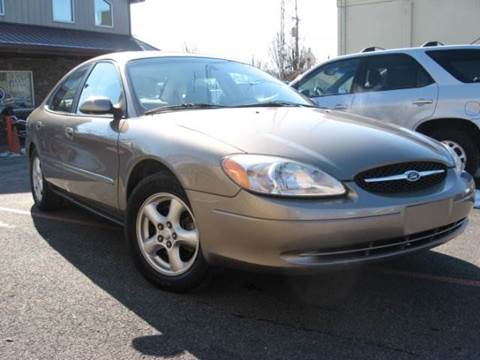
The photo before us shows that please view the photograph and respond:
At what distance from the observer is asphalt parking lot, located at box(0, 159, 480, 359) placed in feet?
9.48

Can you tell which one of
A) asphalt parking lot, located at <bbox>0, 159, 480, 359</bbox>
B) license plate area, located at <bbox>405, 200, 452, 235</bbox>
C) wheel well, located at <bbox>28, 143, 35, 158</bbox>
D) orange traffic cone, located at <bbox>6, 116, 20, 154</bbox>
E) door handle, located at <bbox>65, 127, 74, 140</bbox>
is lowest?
asphalt parking lot, located at <bbox>0, 159, 480, 359</bbox>

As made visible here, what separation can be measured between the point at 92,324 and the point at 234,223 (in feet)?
3.17

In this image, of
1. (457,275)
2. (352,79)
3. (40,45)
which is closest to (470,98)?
(352,79)

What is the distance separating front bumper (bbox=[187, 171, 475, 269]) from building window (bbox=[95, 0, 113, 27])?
20170 millimetres

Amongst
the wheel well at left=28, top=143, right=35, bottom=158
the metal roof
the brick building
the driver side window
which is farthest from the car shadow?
the brick building

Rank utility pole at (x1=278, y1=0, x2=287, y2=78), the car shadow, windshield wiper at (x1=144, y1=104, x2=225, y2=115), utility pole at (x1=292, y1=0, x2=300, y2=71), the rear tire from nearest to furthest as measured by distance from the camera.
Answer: the car shadow
windshield wiper at (x1=144, y1=104, x2=225, y2=115)
the rear tire
utility pole at (x1=292, y1=0, x2=300, y2=71)
utility pole at (x1=278, y1=0, x2=287, y2=78)

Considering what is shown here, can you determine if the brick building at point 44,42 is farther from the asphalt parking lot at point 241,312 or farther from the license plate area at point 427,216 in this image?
the license plate area at point 427,216

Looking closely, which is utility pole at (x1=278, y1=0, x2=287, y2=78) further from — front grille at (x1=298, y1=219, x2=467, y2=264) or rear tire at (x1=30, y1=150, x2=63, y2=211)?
front grille at (x1=298, y1=219, x2=467, y2=264)

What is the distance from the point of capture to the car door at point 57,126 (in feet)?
16.3

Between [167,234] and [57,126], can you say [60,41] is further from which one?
[167,234]

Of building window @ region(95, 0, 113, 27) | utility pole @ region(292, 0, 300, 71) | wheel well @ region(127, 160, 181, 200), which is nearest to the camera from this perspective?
wheel well @ region(127, 160, 181, 200)

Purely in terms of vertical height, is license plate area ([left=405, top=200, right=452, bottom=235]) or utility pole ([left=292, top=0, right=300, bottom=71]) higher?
utility pole ([left=292, top=0, right=300, bottom=71])

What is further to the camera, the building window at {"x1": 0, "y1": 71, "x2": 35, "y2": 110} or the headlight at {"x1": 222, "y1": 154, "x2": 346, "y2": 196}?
the building window at {"x1": 0, "y1": 71, "x2": 35, "y2": 110}

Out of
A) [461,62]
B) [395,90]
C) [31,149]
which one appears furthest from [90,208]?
[461,62]
